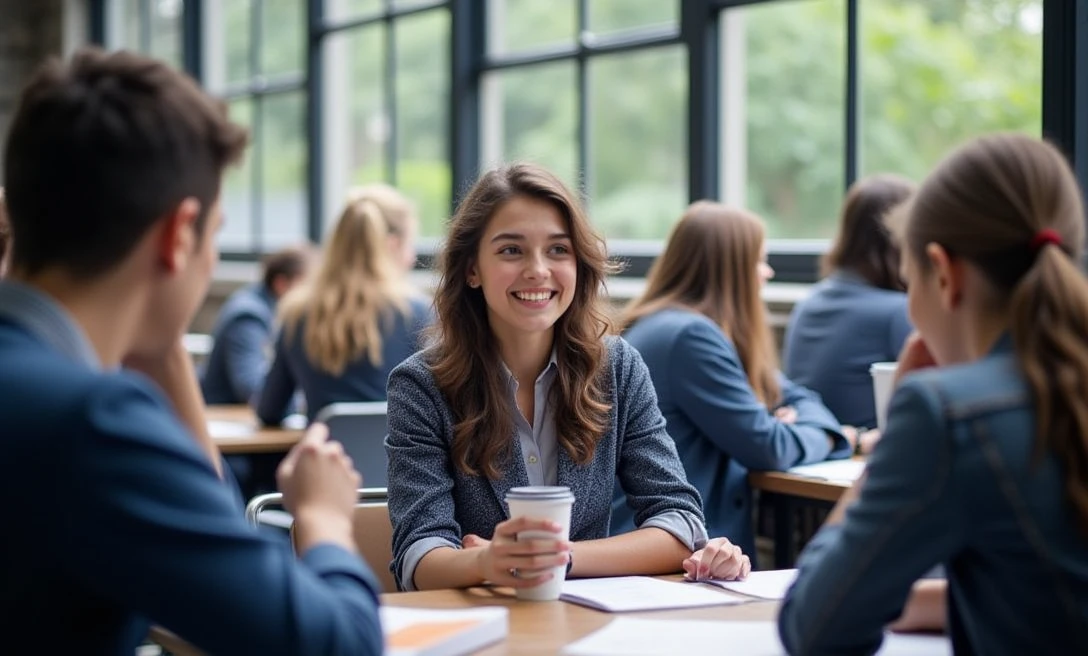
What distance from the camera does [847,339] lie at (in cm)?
367

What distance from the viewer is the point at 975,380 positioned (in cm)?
132

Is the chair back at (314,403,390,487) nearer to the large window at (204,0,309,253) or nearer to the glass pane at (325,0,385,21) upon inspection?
the glass pane at (325,0,385,21)

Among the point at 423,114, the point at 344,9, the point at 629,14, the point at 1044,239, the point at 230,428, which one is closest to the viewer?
the point at 1044,239

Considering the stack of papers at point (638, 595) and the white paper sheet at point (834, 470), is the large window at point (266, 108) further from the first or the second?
the stack of papers at point (638, 595)

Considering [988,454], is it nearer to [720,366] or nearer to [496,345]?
[496,345]

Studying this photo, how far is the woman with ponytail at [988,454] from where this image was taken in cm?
128

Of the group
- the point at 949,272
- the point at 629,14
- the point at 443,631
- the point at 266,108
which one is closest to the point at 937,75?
the point at 629,14

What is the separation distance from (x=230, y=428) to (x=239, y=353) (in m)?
0.69

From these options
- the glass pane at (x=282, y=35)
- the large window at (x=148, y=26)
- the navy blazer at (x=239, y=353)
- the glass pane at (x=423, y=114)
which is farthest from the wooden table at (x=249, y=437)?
the large window at (x=148, y=26)

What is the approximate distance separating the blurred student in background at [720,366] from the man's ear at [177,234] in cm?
190

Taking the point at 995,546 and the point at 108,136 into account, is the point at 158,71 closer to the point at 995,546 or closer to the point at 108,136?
the point at 108,136

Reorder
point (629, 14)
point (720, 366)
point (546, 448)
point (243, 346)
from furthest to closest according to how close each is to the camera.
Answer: point (629, 14)
point (243, 346)
point (720, 366)
point (546, 448)

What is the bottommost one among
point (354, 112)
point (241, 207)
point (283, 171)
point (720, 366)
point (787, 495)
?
point (787, 495)

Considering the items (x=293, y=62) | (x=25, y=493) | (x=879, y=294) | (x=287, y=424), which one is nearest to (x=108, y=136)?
(x=25, y=493)
